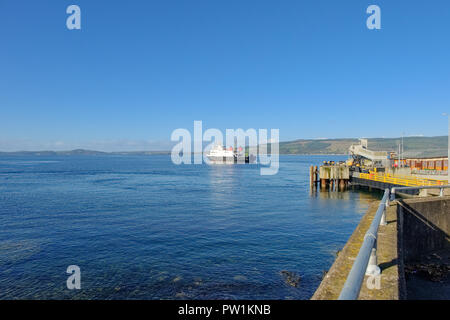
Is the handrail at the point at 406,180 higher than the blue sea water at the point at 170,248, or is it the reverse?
the handrail at the point at 406,180

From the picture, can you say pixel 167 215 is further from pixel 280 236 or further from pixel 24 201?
pixel 24 201

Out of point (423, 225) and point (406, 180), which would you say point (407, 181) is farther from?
point (423, 225)

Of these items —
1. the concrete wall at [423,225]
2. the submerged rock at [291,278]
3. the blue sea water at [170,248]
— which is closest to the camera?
the concrete wall at [423,225]

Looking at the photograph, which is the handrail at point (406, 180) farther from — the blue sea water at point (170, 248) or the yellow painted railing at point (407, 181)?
the blue sea water at point (170, 248)

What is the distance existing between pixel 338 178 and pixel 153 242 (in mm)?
35965

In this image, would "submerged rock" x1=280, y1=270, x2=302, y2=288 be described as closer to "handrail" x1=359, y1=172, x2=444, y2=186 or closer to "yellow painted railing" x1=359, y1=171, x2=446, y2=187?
"yellow painted railing" x1=359, y1=171, x2=446, y2=187

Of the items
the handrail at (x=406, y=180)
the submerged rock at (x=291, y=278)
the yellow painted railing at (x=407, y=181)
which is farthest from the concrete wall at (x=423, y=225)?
the handrail at (x=406, y=180)

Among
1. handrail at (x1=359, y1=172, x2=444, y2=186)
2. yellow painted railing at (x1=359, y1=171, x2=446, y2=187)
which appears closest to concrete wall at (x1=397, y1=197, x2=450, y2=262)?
yellow painted railing at (x1=359, y1=171, x2=446, y2=187)

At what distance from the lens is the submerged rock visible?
12719 mm

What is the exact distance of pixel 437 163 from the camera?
5066cm

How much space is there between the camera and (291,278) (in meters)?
13.2

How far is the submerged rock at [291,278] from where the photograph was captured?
12719 mm

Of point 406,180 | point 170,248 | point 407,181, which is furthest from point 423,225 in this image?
point 406,180

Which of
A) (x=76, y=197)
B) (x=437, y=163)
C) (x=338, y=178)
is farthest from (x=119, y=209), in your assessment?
(x=437, y=163)
